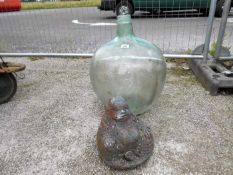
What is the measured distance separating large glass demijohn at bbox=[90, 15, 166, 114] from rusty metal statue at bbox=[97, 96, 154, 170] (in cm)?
32

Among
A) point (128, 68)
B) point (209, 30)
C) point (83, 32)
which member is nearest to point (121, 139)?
point (128, 68)

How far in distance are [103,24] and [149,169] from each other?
6.56 m

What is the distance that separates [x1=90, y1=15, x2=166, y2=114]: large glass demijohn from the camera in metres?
2.05

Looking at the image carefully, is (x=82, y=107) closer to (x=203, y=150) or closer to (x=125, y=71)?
(x=125, y=71)

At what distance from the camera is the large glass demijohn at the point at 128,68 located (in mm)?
2051

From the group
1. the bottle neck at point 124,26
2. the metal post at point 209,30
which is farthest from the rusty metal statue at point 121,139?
the metal post at point 209,30

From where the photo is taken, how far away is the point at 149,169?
1.82 m

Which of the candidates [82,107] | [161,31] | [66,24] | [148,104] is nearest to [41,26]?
[66,24]

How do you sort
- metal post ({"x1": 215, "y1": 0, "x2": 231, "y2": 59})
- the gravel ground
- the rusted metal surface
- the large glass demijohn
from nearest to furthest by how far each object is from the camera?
the gravel ground → the large glass demijohn → the rusted metal surface → metal post ({"x1": 215, "y1": 0, "x2": 231, "y2": 59})

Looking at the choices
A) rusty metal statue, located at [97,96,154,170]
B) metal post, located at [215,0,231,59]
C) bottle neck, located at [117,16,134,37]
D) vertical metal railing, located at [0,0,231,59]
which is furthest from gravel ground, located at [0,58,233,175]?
vertical metal railing, located at [0,0,231,59]

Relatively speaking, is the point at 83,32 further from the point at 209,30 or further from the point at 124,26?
the point at 124,26

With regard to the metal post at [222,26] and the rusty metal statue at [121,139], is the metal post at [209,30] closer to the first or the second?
the metal post at [222,26]

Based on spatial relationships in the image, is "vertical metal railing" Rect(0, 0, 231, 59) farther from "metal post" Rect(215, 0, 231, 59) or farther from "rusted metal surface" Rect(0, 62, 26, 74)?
"rusted metal surface" Rect(0, 62, 26, 74)

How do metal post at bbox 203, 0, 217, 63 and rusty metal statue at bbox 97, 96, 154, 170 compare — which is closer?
rusty metal statue at bbox 97, 96, 154, 170
